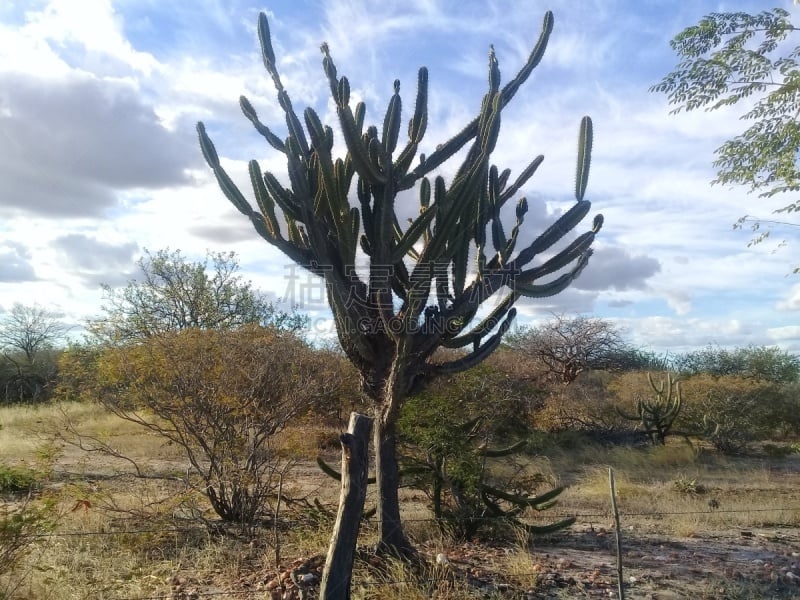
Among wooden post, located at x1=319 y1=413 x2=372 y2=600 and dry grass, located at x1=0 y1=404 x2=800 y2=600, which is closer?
wooden post, located at x1=319 y1=413 x2=372 y2=600

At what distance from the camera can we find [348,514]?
160 inches

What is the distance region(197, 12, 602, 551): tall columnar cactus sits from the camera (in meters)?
5.32

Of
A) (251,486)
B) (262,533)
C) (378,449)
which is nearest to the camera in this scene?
(378,449)

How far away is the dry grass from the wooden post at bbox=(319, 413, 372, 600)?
0.70 m

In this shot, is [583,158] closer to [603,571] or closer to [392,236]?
[392,236]

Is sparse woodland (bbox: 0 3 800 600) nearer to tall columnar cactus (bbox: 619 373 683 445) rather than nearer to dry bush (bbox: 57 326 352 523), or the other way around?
dry bush (bbox: 57 326 352 523)

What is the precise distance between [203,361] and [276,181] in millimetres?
2733


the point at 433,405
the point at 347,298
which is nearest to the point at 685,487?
the point at 433,405

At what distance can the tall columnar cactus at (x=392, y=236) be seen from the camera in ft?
17.5

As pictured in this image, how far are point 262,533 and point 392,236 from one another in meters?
3.48

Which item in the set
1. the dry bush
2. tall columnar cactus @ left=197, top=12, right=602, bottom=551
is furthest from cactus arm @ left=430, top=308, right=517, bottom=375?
the dry bush

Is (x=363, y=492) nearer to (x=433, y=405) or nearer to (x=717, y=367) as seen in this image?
(x=433, y=405)

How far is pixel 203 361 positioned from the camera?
7.23 meters

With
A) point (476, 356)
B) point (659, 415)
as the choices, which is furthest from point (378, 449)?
point (659, 415)
